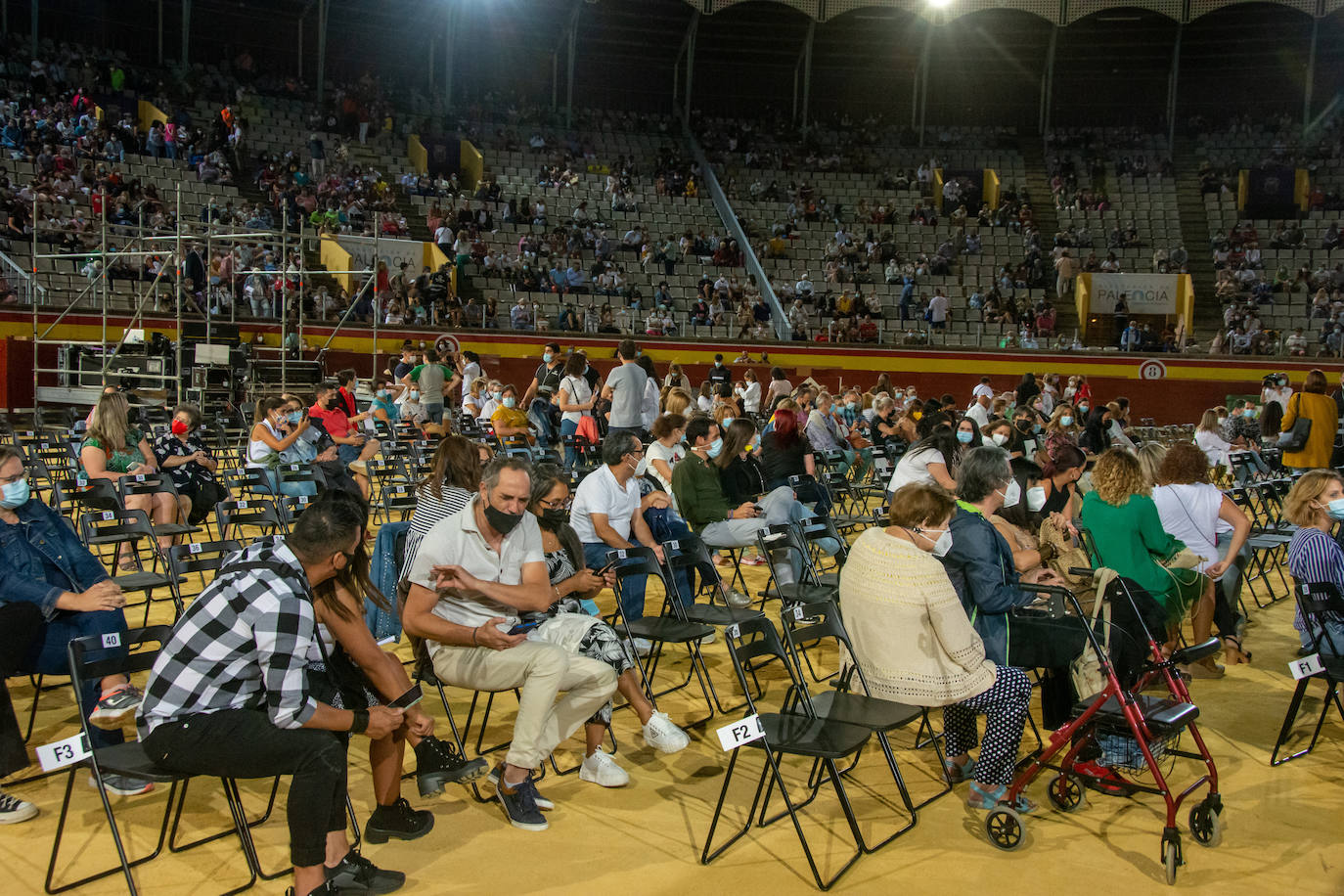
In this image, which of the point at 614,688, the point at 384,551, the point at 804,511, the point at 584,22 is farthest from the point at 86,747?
the point at 584,22

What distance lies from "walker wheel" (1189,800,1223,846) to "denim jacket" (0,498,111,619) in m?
4.68

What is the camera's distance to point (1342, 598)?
18.2 feet

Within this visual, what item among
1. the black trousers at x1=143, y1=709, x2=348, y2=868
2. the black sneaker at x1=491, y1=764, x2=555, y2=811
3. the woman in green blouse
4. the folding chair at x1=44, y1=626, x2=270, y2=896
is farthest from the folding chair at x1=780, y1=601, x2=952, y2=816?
the folding chair at x1=44, y1=626, x2=270, y2=896

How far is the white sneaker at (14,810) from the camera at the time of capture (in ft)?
14.8

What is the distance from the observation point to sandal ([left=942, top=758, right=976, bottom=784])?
17.1 ft

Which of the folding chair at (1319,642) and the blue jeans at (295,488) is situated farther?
the blue jeans at (295,488)

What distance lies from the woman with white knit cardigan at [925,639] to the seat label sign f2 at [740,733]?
31.0 inches

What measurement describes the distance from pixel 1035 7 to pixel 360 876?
33.5 meters

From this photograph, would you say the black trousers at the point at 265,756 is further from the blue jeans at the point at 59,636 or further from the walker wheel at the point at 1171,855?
the walker wheel at the point at 1171,855

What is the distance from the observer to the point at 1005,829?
14.9 ft

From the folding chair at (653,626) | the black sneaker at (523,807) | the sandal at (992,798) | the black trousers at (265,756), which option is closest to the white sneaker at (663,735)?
the folding chair at (653,626)

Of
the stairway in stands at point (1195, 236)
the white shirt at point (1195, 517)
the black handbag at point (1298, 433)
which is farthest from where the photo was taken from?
the stairway in stands at point (1195, 236)

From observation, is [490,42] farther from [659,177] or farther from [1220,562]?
[1220,562]

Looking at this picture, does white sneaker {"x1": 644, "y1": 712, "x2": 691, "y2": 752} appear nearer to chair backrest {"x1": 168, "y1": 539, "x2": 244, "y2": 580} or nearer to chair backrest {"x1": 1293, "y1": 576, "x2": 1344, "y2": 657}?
chair backrest {"x1": 168, "y1": 539, "x2": 244, "y2": 580}
